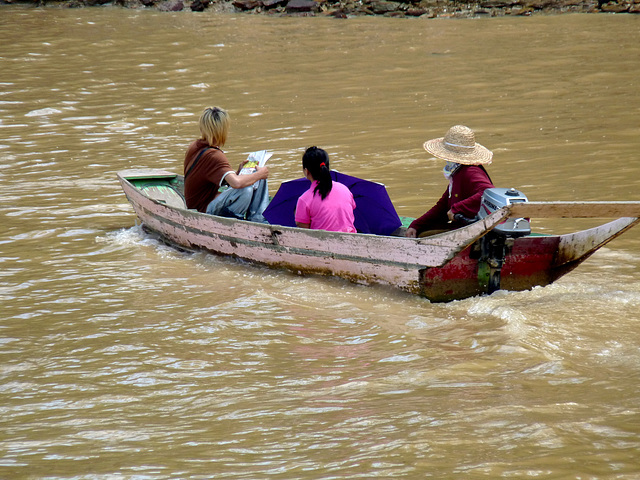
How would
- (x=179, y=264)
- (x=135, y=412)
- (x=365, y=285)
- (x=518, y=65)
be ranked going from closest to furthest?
1. (x=135, y=412)
2. (x=365, y=285)
3. (x=179, y=264)
4. (x=518, y=65)

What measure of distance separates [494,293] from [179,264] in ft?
10.1

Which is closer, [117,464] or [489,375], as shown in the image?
[117,464]

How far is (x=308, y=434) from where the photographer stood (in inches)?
154

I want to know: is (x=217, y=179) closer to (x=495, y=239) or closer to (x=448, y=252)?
(x=448, y=252)

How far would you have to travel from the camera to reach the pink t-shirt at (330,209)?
627cm

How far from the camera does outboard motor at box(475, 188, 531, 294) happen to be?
541 centimetres

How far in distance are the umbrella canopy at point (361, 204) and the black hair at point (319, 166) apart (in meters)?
0.52

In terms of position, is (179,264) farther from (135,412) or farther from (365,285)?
(135,412)

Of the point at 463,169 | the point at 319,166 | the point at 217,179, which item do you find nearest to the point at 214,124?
the point at 217,179

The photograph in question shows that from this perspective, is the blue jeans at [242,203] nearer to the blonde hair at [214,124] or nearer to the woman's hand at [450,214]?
the blonde hair at [214,124]

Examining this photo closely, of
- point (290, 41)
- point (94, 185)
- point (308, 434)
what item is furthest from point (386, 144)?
point (290, 41)

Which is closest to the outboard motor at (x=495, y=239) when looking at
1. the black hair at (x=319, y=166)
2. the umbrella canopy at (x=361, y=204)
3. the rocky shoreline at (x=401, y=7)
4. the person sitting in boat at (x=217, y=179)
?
the umbrella canopy at (x=361, y=204)

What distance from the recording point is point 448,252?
18.2ft

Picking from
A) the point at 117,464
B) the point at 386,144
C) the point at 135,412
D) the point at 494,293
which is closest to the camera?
the point at 117,464
